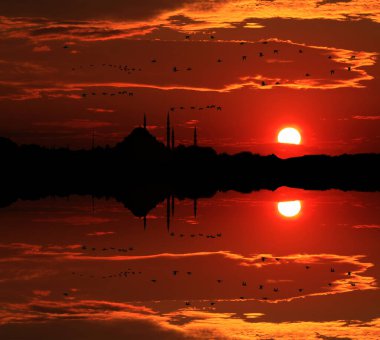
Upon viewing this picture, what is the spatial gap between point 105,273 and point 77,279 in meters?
1.51

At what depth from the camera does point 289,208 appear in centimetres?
6291

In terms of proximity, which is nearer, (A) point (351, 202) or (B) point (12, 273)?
(B) point (12, 273)

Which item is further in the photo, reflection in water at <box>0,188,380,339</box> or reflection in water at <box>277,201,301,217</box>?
reflection in water at <box>277,201,301,217</box>

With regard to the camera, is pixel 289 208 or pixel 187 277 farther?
pixel 289 208

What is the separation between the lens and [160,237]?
43.1m

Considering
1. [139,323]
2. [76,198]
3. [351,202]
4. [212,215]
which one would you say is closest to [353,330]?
[139,323]

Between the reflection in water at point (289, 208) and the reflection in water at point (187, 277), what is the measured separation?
4.33 meters

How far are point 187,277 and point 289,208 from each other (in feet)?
102

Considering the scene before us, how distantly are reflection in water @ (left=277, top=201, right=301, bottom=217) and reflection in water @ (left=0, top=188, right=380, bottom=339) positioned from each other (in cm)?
433

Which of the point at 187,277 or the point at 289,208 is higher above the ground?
the point at 289,208

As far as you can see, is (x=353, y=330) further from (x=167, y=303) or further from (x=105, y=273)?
(x=105, y=273)

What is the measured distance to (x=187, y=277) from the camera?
→ 1283 inches

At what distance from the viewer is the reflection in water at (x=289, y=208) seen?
57594 mm

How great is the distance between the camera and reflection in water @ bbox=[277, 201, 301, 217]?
57594 millimetres
